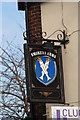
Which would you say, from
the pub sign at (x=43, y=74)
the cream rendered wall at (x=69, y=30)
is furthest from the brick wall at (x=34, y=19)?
the pub sign at (x=43, y=74)

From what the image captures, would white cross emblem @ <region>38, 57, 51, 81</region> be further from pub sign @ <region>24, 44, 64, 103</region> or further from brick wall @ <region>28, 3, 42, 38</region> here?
brick wall @ <region>28, 3, 42, 38</region>

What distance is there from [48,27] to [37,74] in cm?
153

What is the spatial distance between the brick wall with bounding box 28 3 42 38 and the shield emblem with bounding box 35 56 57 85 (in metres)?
1.39

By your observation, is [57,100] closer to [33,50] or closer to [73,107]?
[73,107]

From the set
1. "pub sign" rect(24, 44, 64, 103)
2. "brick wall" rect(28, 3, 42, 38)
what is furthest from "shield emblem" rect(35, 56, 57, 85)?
"brick wall" rect(28, 3, 42, 38)

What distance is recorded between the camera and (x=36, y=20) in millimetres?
7578

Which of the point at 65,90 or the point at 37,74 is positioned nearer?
the point at 37,74

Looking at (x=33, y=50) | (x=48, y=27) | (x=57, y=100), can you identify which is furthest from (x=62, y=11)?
(x=57, y=100)

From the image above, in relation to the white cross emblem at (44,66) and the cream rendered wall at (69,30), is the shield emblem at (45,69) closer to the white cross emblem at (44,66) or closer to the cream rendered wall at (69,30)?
the white cross emblem at (44,66)

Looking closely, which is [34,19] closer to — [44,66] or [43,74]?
[44,66]

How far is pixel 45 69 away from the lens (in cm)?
609

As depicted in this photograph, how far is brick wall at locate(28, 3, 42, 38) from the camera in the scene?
7.49 metres

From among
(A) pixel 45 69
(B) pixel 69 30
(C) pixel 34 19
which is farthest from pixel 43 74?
(C) pixel 34 19

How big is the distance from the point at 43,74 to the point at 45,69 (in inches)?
4.3
